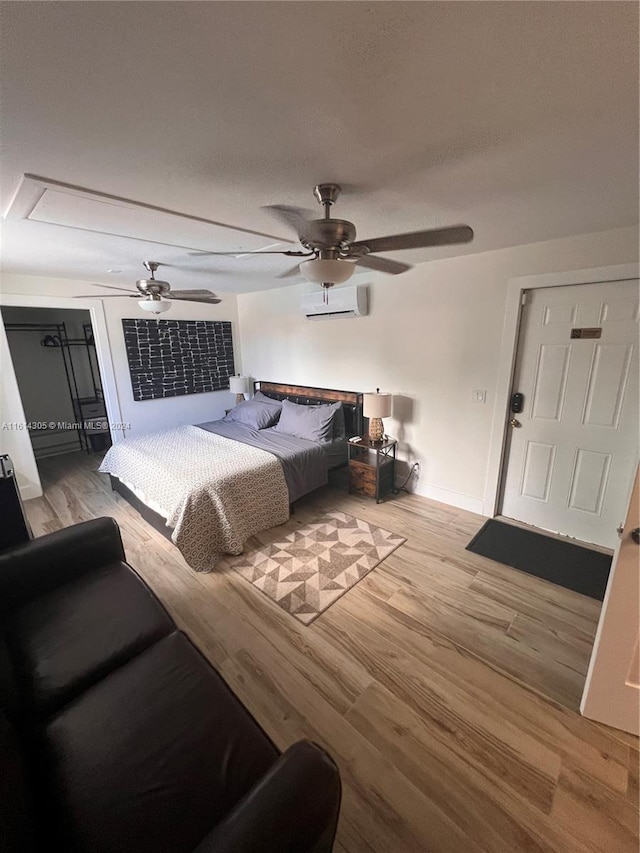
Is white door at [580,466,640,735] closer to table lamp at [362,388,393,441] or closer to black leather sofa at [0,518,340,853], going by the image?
black leather sofa at [0,518,340,853]

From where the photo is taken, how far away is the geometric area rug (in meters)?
2.19

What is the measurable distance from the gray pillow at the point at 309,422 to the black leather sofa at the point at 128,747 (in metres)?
2.28

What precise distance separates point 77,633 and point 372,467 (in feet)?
8.28

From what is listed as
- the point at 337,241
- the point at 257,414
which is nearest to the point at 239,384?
the point at 257,414

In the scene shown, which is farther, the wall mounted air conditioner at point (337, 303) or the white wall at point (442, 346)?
the wall mounted air conditioner at point (337, 303)

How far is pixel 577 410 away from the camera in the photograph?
251 cm

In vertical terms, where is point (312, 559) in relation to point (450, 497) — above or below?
below

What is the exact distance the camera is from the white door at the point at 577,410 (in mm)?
2311

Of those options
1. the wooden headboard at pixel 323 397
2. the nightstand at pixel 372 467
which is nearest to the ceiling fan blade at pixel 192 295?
the wooden headboard at pixel 323 397

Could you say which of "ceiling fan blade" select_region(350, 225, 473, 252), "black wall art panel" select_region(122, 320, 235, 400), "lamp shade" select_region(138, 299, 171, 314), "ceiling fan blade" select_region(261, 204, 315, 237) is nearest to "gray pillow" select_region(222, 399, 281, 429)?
"black wall art panel" select_region(122, 320, 235, 400)

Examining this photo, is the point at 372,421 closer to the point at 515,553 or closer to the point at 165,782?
the point at 515,553

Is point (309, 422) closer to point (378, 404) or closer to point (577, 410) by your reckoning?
point (378, 404)

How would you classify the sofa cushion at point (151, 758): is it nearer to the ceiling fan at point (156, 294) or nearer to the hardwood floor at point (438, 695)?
the hardwood floor at point (438, 695)

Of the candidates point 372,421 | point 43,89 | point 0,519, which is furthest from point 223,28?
point 372,421
